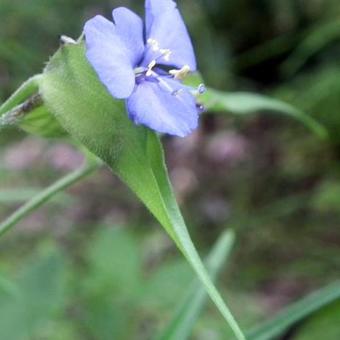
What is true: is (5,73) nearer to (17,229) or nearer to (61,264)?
(17,229)

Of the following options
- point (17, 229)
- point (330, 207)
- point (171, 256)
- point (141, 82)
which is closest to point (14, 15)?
point (17, 229)

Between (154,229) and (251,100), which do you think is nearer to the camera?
(251,100)

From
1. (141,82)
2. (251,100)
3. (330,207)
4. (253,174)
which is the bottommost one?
(253,174)

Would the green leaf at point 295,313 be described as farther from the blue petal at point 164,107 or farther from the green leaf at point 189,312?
the blue petal at point 164,107

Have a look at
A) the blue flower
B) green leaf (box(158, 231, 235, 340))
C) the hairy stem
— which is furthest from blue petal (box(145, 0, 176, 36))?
green leaf (box(158, 231, 235, 340))

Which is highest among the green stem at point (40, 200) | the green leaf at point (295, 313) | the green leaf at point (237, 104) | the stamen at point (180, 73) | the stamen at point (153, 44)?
the stamen at point (153, 44)

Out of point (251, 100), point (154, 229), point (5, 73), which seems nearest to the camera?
point (251, 100)

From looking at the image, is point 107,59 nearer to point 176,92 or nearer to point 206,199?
point 176,92

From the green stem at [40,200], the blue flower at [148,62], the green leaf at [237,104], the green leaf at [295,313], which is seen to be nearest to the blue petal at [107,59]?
the blue flower at [148,62]
